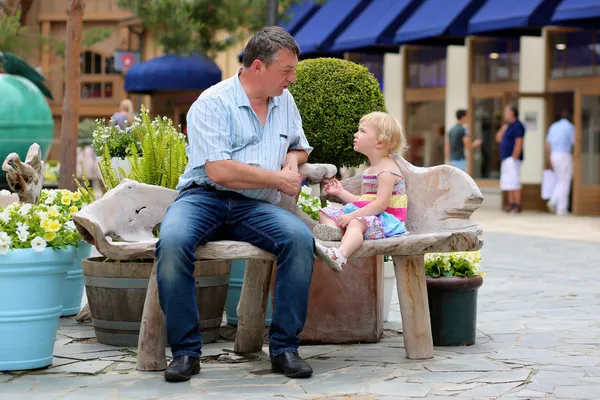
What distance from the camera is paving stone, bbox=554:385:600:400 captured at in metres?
4.62

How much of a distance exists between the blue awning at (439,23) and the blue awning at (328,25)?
7.38 feet

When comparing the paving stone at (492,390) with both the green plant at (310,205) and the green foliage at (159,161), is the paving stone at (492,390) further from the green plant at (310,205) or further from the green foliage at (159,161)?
A: the green foliage at (159,161)

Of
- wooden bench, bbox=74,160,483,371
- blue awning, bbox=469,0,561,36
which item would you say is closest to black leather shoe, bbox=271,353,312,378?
wooden bench, bbox=74,160,483,371

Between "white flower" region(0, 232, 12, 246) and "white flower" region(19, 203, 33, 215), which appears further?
"white flower" region(19, 203, 33, 215)

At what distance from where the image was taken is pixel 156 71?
25.0m

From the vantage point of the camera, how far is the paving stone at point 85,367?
5.21m

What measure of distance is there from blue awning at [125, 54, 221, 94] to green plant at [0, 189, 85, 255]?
19.6 m

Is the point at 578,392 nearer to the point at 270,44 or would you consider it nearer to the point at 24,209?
the point at 270,44

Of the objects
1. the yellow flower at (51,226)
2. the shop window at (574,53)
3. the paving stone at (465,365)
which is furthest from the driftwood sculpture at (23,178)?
the shop window at (574,53)

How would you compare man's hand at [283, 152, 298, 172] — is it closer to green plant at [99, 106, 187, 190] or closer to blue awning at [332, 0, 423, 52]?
green plant at [99, 106, 187, 190]

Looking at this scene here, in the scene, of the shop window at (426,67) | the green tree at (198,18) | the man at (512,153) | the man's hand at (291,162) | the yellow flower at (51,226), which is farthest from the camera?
the green tree at (198,18)

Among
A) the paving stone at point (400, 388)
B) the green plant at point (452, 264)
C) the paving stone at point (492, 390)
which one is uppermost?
the green plant at point (452, 264)

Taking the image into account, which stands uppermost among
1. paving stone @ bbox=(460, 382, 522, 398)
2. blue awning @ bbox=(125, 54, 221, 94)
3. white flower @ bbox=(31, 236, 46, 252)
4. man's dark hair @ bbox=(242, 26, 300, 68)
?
blue awning @ bbox=(125, 54, 221, 94)

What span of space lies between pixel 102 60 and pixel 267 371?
97.2 feet
